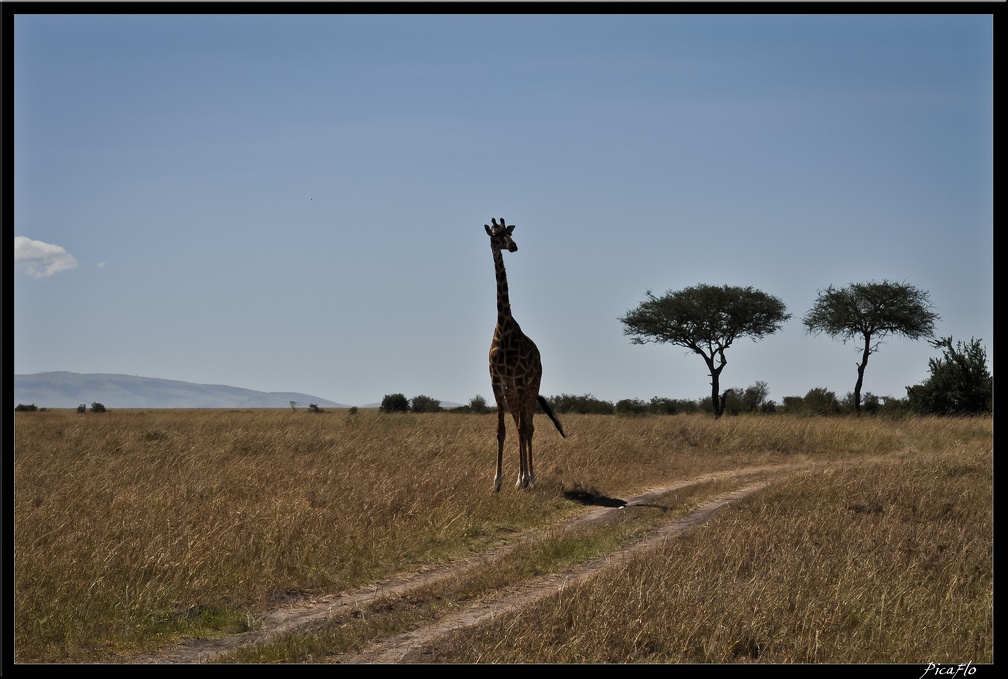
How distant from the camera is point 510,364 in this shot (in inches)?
613

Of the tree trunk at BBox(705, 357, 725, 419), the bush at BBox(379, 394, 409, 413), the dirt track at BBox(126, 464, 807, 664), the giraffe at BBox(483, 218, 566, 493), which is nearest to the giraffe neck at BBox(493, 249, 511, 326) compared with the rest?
the giraffe at BBox(483, 218, 566, 493)

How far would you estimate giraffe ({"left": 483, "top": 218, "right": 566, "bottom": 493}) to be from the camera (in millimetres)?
15344

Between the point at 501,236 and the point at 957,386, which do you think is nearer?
the point at 501,236

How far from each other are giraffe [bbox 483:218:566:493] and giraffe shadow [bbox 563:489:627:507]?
809 millimetres

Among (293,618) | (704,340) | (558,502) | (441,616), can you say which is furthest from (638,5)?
(704,340)

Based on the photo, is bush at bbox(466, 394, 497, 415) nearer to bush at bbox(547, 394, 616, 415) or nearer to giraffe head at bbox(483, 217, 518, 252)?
bush at bbox(547, 394, 616, 415)

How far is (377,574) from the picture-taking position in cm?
920

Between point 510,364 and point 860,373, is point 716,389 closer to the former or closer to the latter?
point 860,373

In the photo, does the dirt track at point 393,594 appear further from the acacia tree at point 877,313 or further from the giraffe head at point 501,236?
the acacia tree at point 877,313
